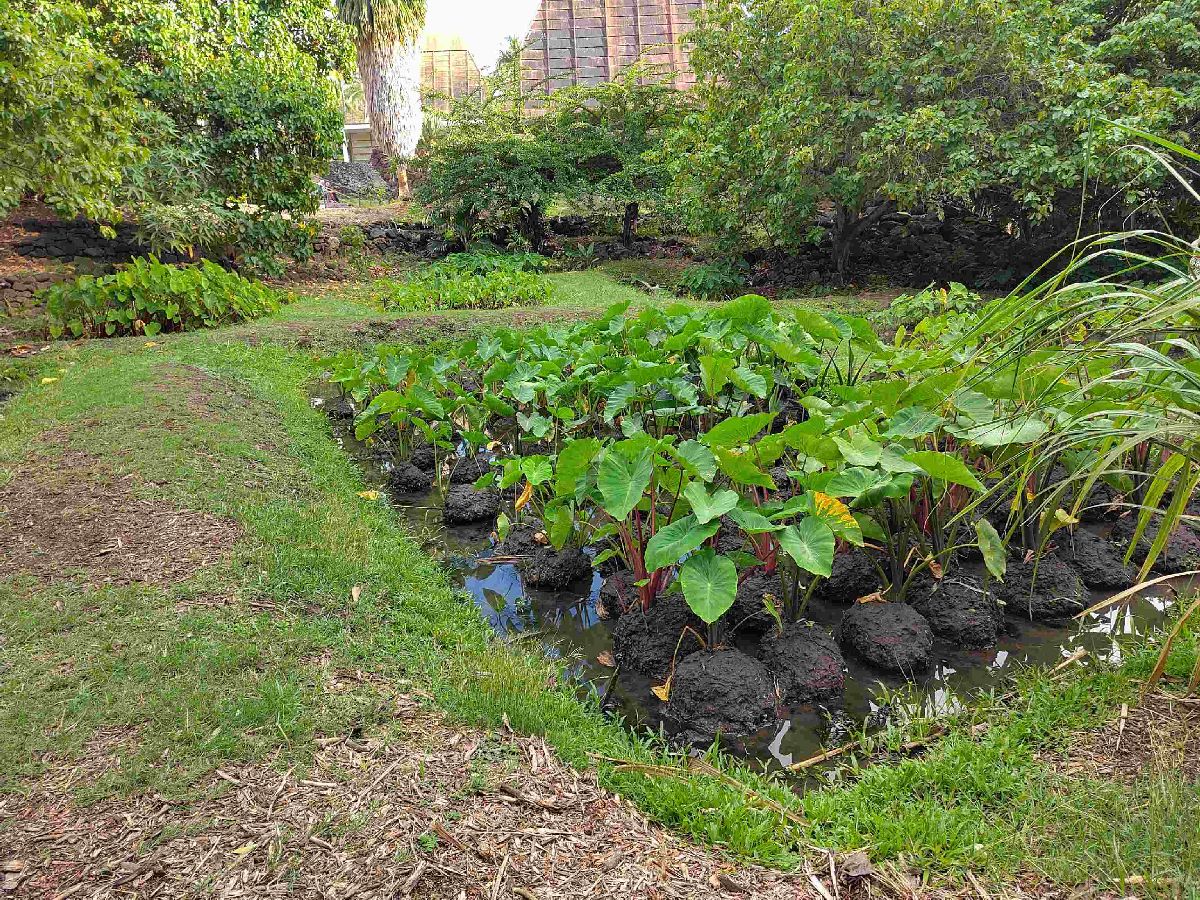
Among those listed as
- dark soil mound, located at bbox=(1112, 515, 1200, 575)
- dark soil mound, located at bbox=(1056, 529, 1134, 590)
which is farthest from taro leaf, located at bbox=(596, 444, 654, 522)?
dark soil mound, located at bbox=(1112, 515, 1200, 575)

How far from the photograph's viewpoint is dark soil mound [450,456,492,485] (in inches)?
200

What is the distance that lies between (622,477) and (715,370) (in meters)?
1.18

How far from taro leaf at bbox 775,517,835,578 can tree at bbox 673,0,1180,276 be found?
6586 millimetres

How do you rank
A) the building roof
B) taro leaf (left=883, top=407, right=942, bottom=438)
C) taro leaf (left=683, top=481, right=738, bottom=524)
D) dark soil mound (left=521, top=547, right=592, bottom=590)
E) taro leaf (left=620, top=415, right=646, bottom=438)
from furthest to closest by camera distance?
the building roof → taro leaf (left=620, top=415, right=646, bottom=438) → dark soil mound (left=521, top=547, right=592, bottom=590) → taro leaf (left=883, top=407, right=942, bottom=438) → taro leaf (left=683, top=481, right=738, bottom=524)

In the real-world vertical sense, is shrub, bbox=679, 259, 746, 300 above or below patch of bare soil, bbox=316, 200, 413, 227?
below

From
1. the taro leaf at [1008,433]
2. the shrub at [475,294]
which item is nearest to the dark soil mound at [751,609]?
the taro leaf at [1008,433]

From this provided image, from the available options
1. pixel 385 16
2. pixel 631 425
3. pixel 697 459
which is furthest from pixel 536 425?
pixel 385 16

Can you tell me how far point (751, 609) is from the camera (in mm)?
3322

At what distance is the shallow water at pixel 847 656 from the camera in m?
2.78

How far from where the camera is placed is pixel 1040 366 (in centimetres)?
281

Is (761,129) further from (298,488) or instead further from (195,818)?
(195,818)

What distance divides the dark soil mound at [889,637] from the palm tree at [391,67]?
1705cm

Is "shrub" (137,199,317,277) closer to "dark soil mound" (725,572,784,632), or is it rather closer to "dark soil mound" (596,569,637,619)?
"dark soil mound" (596,569,637,619)

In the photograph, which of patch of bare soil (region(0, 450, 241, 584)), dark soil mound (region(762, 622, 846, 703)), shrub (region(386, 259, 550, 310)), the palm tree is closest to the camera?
dark soil mound (region(762, 622, 846, 703))
